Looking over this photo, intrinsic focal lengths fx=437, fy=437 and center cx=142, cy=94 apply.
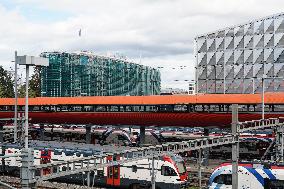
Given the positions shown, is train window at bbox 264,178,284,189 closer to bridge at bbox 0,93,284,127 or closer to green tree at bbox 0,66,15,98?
bridge at bbox 0,93,284,127

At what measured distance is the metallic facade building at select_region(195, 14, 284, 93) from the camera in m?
82.1

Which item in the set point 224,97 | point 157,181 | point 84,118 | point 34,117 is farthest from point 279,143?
point 34,117

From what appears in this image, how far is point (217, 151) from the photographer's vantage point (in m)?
54.8

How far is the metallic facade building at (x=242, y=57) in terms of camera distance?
269ft

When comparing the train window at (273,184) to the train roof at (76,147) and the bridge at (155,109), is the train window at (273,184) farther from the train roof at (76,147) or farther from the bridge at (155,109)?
the bridge at (155,109)

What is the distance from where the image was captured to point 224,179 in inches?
1201

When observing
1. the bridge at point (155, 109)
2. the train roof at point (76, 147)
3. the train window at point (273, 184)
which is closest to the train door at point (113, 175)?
the train roof at point (76, 147)

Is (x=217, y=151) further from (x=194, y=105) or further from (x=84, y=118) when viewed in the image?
(x=84, y=118)

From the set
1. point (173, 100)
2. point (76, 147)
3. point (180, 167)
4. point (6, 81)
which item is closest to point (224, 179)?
point (180, 167)

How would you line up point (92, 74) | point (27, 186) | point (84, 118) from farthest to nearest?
point (92, 74), point (84, 118), point (27, 186)

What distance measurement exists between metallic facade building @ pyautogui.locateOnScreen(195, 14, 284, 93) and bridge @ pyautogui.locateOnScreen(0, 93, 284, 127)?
1470 inches

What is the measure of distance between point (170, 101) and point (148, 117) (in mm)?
3161

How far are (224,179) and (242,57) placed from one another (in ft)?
196

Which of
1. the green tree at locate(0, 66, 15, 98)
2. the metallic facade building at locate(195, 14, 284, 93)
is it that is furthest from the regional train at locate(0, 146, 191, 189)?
the green tree at locate(0, 66, 15, 98)
